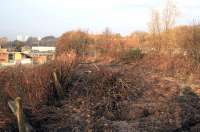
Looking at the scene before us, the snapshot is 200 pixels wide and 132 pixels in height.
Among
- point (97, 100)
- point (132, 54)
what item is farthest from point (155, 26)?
point (97, 100)

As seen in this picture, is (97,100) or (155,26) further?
(155,26)

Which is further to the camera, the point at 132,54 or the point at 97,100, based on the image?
the point at 132,54

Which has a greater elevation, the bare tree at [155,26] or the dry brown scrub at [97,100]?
the bare tree at [155,26]

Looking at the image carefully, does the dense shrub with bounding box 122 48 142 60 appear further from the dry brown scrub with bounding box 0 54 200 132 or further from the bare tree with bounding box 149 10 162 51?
the dry brown scrub with bounding box 0 54 200 132

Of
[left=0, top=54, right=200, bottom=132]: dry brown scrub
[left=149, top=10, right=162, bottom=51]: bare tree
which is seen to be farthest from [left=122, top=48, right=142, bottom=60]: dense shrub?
[left=0, top=54, right=200, bottom=132]: dry brown scrub

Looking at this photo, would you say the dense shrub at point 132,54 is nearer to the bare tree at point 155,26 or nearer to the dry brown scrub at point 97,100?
the bare tree at point 155,26

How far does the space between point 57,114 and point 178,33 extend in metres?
12.2

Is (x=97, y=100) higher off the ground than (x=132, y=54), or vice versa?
(x=132, y=54)

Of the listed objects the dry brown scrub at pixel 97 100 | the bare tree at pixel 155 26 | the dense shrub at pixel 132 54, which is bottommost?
the dry brown scrub at pixel 97 100

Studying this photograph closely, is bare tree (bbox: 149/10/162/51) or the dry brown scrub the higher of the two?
bare tree (bbox: 149/10/162/51)

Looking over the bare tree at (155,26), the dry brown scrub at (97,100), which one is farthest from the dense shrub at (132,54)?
the dry brown scrub at (97,100)

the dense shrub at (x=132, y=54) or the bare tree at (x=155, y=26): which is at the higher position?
the bare tree at (x=155, y=26)

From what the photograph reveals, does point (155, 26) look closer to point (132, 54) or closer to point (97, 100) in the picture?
point (132, 54)

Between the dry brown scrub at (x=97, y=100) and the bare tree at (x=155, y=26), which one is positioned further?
the bare tree at (x=155, y=26)
